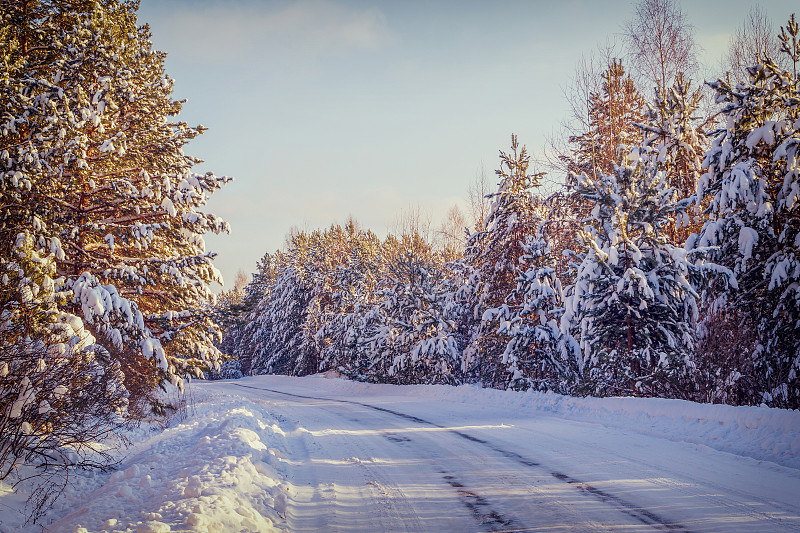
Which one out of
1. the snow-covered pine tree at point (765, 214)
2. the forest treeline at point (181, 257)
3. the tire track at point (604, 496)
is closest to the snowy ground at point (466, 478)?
the tire track at point (604, 496)

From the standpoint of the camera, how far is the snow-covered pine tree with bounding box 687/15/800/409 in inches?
465

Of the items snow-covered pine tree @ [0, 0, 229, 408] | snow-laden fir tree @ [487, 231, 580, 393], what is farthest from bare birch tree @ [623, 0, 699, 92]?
snow-covered pine tree @ [0, 0, 229, 408]

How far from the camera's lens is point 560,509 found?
496 cm

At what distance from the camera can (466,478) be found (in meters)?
6.38

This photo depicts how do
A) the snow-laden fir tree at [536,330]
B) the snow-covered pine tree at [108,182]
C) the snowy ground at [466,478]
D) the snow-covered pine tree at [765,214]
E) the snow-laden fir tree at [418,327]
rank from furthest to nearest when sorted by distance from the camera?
the snow-laden fir tree at [418,327] → the snow-laden fir tree at [536,330] → the snow-covered pine tree at [765,214] → the snow-covered pine tree at [108,182] → the snowy ground at [466,478]

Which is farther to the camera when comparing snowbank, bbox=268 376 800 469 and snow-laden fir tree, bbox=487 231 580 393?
snow-laden fir tree, bbox=487 231 580 393

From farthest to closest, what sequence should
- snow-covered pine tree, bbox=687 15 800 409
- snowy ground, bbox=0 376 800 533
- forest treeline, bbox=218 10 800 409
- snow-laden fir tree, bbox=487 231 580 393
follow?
snow-laden fir tree, bbox=487 231 580 393 → forest treeline, bbox=218 10 800 409 → snow-covered pine tree, bbox=687 15 800 409 → snowy ground, bbox=0 376 800 533

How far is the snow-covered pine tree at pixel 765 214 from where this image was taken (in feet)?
38.8

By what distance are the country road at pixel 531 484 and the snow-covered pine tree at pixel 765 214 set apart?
6027 mm

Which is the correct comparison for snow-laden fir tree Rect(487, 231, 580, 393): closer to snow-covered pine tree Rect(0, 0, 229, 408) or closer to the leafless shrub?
Answer: snow-covered pine tree Rect(0, 0, 229, 408)

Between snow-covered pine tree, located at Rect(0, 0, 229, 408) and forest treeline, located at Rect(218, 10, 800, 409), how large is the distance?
2305 millimetres

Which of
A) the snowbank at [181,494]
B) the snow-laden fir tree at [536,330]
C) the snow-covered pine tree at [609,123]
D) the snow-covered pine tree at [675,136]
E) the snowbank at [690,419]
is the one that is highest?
the snow-covered pine tree at [609,123]

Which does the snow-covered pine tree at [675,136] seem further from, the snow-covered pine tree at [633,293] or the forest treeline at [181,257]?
the snow-covered pine tree at [633,293]

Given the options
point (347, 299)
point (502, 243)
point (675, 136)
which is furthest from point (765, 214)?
point (347, 299)
